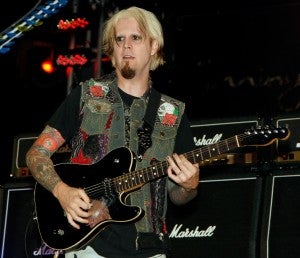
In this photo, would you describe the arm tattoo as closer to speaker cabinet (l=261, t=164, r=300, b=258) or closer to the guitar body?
the guitar body

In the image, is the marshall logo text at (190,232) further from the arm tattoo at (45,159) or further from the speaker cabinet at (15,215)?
Result: the arm tattoo at (45,159)

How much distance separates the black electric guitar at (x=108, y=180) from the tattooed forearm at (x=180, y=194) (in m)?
0.17

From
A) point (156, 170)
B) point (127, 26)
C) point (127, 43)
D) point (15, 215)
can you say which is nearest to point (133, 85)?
point (127, 43)

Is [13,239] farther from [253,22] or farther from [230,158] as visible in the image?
[253,22]

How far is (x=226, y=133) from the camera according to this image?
17.7 feet

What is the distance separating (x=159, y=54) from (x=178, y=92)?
5637 mm

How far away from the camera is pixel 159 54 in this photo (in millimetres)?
4383

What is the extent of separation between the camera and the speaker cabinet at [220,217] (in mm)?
5098

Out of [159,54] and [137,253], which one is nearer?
[137,253]

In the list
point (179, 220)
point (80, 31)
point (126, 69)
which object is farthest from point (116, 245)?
point (80, 31)

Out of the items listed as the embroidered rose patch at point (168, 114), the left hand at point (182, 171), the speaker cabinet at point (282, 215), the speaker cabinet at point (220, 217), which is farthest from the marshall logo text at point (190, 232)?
the left hand at point (182, 171)

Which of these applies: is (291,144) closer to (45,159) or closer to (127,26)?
(127,26)

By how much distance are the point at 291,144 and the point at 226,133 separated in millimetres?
555

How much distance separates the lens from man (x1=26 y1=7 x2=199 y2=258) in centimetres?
360
